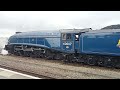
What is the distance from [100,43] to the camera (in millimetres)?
16500

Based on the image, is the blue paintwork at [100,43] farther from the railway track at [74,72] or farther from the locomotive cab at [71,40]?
the railway track at [74,72]

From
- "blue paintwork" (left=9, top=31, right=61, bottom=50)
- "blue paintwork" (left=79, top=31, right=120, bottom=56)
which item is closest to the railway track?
"blue paintwork" (left=79, top=31, right=120, bottom=56)

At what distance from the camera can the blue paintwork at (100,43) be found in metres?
15.5

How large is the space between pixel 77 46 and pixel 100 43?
238cm

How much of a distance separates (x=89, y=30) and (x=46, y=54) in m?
5.71

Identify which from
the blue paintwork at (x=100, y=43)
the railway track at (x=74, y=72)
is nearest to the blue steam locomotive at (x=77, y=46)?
the blue paintwork at (x=100, y=43)

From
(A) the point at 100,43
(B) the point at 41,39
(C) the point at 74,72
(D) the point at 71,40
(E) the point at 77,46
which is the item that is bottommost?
(C) the point at 74,72

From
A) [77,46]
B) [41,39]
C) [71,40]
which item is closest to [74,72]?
[77,46]

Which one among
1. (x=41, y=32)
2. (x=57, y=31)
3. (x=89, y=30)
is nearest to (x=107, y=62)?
(x=89, y=30)

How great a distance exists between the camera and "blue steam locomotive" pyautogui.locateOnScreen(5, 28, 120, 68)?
51.7 ft

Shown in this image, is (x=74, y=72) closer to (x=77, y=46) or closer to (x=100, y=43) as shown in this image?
(x=100, y=43)

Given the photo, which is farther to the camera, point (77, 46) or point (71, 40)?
point (71, 40)
